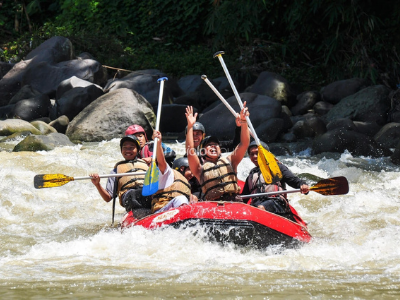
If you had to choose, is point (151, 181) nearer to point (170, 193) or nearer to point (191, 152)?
point (170, 193)

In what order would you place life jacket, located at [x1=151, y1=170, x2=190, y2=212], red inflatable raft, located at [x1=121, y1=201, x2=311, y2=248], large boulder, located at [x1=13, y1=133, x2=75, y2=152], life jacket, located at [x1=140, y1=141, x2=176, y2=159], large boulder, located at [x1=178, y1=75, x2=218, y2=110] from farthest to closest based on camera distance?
large boulder, located at [x1=178, y1=75, x2=218, y2=110], large boulder, located at [x1=13, y1=133, x2=75, y2=152], life jacket, located at [x1=140, y1=141, x2=176, y2=159], life jacket, located at [x1=151, y1=170, x2=190, y2=212], red inflatable raft, located at [x1=121, y1=201, x2=311, y2=248]

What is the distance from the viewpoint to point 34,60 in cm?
1433

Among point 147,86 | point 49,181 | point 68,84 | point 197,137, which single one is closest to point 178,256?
point 197,137

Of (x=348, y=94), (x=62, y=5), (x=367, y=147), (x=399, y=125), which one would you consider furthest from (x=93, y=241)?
(x=62, y=5)

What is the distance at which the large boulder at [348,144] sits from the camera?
939cm

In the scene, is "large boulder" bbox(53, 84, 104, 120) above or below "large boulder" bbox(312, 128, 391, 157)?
above

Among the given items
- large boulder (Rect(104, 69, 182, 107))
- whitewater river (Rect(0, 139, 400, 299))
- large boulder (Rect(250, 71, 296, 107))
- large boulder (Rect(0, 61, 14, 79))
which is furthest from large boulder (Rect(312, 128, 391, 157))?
large boulder (Rect(0, 61, 14, 79))

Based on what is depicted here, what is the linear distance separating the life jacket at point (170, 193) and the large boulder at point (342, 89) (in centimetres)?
784

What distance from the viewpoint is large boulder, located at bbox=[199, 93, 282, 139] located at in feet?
35.9

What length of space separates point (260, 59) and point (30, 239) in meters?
10.5

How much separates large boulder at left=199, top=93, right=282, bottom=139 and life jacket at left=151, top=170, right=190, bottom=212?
223 inches

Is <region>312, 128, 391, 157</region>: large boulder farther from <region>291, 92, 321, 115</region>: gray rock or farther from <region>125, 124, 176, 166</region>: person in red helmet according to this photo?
<region>125, 124, 176, 166</region>: person in red helmet

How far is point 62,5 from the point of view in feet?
57.8

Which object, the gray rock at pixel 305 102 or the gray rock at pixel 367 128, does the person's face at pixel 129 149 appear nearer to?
the gray rock at pixel 367 128
